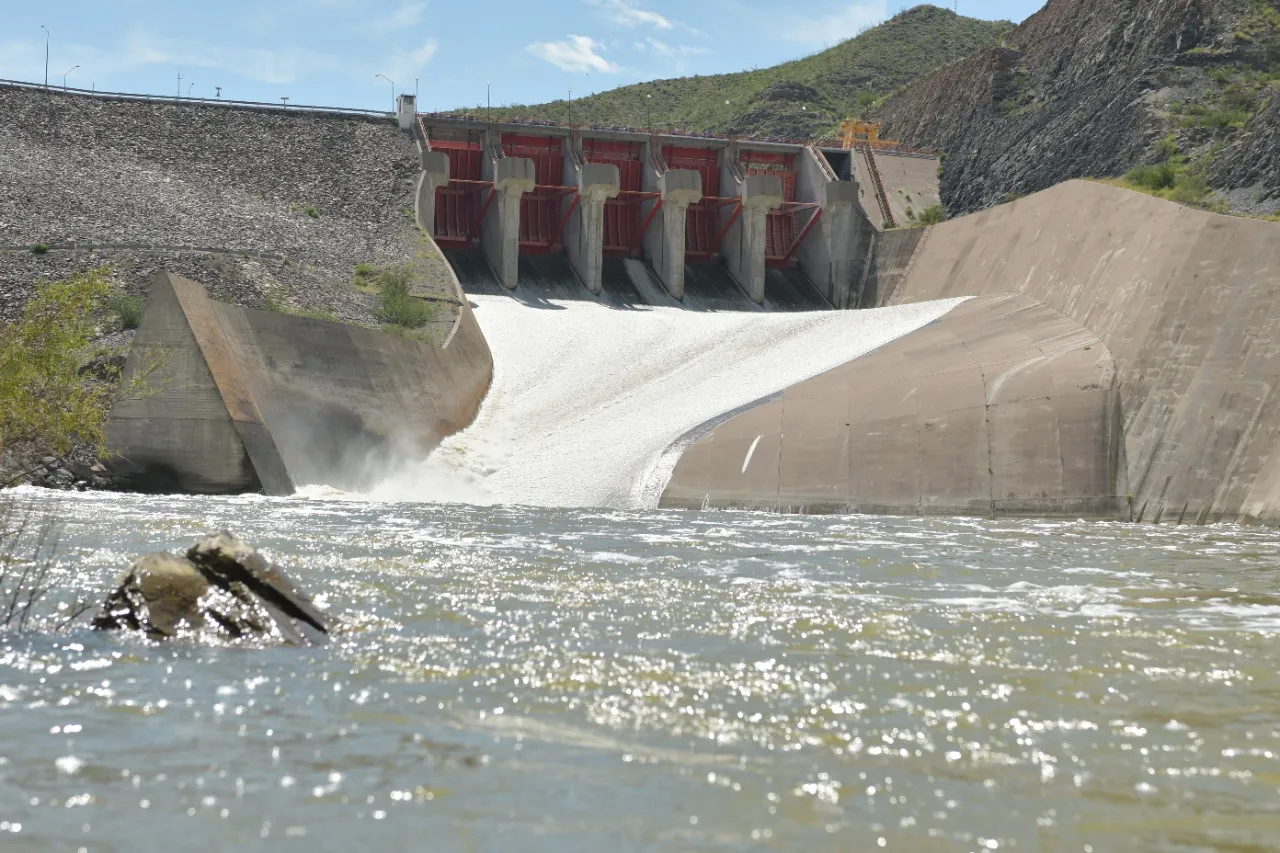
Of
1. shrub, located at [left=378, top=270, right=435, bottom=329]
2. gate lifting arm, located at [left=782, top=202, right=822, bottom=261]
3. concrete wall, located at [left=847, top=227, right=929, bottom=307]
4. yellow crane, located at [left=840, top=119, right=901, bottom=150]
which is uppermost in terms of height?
yellow crane, located at [left=840, top=119, right=901, bottom=150]

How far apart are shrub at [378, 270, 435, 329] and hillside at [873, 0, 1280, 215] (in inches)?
666

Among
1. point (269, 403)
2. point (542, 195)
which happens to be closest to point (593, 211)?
point (542, 195)

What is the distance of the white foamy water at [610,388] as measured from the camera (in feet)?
92.2

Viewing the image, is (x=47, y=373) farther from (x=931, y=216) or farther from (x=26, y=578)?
(x=931, y=216)

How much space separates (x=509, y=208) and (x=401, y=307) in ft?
33.1

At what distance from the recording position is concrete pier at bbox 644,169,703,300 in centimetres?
4556

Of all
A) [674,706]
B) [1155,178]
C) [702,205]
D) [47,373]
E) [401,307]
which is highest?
[702,205]

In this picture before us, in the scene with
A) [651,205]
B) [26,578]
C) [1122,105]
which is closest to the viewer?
[26,578]

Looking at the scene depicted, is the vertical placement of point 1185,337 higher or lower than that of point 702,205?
lower

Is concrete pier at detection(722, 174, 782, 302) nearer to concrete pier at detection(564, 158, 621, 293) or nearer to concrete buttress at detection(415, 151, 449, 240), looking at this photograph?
concrete pier at detection(564, 158, 621, 293)

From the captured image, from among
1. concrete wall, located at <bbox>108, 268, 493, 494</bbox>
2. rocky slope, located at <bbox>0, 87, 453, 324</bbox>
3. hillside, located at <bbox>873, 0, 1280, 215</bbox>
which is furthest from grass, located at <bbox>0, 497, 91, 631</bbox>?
hillside, located at <bbox>873, 0, 1280, 215</bbox>

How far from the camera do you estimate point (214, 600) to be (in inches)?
422

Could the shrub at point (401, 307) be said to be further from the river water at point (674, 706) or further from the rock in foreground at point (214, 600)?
the rock in foreground at point (214, 600)

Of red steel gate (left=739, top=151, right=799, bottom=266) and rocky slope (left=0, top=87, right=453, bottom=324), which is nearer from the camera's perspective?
rocky slope (left=0, top=87, right=453, bottom=324)
